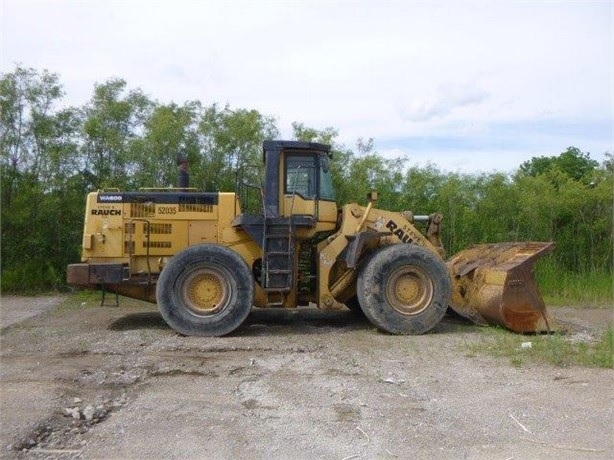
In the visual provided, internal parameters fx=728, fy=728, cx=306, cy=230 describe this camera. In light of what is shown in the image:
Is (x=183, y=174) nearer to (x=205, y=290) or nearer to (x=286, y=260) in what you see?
(x=205, y=290)

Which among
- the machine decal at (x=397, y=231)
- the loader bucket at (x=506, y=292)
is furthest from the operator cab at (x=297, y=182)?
the loader bucket at (x=506, y=292)

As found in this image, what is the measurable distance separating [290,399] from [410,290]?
13.7 ft

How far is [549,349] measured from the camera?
29.6 feet

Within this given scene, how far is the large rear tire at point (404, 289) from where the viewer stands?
1045 cm

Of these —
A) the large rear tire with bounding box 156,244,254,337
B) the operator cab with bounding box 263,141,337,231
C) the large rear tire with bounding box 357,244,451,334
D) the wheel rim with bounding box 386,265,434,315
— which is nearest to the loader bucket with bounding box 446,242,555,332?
the large rear tire with bounding box 357,244,451,334

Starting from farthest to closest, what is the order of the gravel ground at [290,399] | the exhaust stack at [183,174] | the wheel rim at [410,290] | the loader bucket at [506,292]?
the exhaust stack at [183,174] → the wheel rim at [410,290] → the loader bucket at [506,292] → the gravel ground at [290,399]

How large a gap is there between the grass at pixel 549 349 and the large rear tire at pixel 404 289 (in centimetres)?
89

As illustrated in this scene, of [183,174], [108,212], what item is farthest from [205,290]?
[183,174]

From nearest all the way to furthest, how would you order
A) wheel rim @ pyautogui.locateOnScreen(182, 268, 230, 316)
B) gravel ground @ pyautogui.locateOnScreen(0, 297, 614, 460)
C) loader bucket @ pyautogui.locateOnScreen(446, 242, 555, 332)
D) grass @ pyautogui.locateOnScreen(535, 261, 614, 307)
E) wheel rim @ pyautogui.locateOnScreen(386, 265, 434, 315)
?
gravel ground @ pyautogui.locateOnScreen(0, 297, 614, 460) → loader bucket @ pyautogui.locateOnScreen(446, 242, 555, 332) → wheel rim @ pyautogui.locateOnScreen(182, 268, 230, 316) → wheel rim @ pyautogui.locateOnScreen(386, 265, 434, 315) → grass @ pyautogui.locateOnScreen(535, 261, 614, 307)

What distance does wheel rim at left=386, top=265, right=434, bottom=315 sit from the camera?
1059cm

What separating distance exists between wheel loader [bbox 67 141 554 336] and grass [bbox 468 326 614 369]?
16.4 inches

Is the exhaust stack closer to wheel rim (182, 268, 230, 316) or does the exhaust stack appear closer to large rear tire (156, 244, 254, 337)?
large rear tire (156, 244, 254, 337)

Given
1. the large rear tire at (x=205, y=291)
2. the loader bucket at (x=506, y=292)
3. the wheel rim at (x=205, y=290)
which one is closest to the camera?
the loader bucket at (x=506, y=292)

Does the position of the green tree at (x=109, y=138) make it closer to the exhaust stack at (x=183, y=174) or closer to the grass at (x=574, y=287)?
the exhaust stack at (x=183, y=174)
